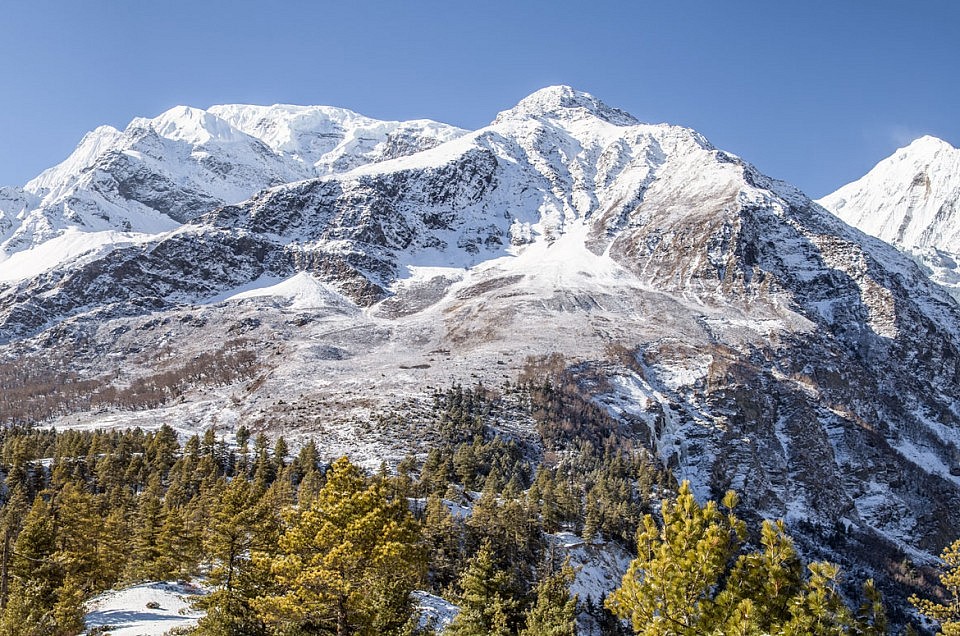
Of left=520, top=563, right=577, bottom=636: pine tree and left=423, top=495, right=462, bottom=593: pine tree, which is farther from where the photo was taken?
left=423, top=495, right=462, bottom=593: pine tree

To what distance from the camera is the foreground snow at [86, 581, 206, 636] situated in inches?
1289

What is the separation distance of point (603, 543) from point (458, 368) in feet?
289

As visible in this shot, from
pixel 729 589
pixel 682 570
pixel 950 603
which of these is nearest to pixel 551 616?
pixel 950 603

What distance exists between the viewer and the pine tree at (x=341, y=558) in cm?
2172

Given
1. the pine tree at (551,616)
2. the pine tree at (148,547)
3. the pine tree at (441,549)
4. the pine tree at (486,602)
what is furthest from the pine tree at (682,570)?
the pine tree at (441,549)

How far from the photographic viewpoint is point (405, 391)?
472ft

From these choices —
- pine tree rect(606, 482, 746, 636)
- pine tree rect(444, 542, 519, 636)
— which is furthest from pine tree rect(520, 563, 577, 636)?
pine tree rect(606, 482, 746, 636)

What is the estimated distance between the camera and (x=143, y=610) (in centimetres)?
3681

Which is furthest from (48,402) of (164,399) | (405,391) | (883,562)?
(883,562)

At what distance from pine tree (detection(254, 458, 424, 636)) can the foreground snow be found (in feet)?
43.8

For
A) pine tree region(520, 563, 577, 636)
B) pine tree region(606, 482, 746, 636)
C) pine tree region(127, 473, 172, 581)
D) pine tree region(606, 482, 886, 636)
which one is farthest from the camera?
pine tree region(127, 473, 172, 581)

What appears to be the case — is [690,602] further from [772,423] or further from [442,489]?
[772,423]

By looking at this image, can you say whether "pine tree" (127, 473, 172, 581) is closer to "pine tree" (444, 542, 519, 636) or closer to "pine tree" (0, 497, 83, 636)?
"pine tree" (0, 497, 83, 636)

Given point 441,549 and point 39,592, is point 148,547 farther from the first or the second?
point 441,549
